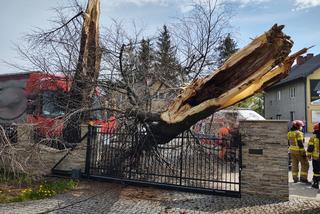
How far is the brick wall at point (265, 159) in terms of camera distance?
22.7 ft

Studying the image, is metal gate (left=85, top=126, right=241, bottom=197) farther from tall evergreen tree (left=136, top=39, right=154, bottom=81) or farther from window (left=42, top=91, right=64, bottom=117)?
window (left=42, top=91, right=64, bottom=117)

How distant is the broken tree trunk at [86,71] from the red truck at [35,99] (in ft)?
1.45

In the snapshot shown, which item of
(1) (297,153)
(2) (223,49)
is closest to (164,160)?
(1) (297,153)

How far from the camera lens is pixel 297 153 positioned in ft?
30.2

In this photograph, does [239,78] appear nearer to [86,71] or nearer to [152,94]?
[152,94]

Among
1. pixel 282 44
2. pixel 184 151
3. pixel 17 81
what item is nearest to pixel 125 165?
pixel 184 151

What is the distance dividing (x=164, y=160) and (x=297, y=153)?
3.79 m

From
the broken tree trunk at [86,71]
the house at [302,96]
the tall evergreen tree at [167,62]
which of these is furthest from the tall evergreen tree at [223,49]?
the house at [302,96]

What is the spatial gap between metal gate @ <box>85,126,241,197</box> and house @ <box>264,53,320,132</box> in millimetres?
20816

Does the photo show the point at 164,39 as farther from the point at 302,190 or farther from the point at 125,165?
the point at 302,190

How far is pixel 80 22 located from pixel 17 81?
3053 millimetres

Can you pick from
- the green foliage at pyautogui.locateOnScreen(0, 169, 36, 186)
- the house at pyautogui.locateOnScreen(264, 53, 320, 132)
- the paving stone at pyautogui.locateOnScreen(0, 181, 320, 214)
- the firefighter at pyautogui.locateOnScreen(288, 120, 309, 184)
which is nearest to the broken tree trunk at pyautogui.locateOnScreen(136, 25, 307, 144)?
the paving stone at pyautogui.locateOnScreen(0, 181, 320, 214)

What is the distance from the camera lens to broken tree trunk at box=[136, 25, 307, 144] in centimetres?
614

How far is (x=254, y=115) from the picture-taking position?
44.9 feet
